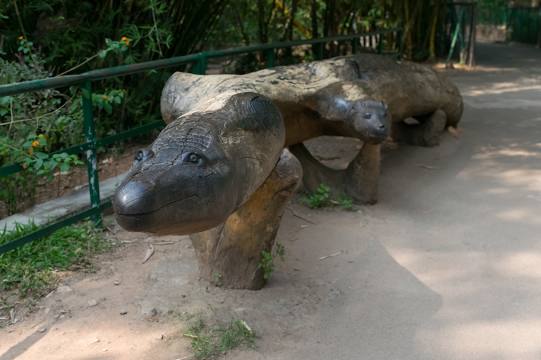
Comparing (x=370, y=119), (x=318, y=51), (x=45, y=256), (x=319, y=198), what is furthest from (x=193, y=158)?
(x=318, y=51)

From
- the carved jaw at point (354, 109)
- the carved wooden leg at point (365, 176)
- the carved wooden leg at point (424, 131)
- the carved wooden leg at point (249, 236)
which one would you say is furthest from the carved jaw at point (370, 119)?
the carved wooden leg at point (424, 131)

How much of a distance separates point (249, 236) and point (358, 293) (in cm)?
61

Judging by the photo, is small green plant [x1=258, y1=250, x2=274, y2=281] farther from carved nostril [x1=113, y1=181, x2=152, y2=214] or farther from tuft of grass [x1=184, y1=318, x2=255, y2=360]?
carved nostril [x1=113, y1=181, x2=152, y2=214]

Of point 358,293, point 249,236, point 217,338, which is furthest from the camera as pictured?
point 358,293

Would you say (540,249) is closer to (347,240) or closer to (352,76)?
(347,240)

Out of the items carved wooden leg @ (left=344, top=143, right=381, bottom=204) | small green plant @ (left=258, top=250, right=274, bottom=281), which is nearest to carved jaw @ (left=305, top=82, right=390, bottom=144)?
carved wooden leg @ (left=344, top=143, right=381, bottom=204)

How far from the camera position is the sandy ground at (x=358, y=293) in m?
2.64

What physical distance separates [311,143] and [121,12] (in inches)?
76.5

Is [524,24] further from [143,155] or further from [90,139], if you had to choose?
[143,155]

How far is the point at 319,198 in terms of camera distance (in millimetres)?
4211

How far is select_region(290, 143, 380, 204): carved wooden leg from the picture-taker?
432 centimetres

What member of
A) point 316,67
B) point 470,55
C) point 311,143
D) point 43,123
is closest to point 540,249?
point 316,67

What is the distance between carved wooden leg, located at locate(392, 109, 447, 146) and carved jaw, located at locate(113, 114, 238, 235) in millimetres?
3715

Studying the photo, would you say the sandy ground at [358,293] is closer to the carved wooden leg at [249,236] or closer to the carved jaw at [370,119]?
the carved wooden leg at [249,236]
